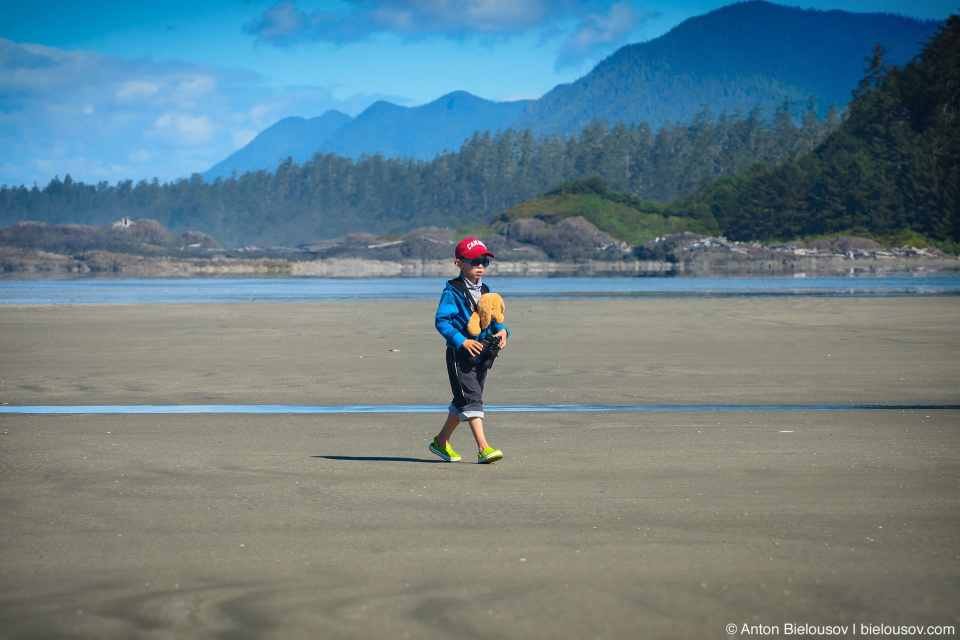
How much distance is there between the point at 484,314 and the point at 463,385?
1.93 ft

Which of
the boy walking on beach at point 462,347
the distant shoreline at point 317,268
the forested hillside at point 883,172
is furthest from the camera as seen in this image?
the forested hillside at point 883,172

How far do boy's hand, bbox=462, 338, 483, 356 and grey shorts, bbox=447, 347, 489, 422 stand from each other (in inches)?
5.8

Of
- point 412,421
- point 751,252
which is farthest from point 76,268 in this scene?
point 412,421

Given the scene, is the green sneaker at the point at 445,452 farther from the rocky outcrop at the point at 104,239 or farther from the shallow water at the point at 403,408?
the rocky outcrop at the point at 104,239

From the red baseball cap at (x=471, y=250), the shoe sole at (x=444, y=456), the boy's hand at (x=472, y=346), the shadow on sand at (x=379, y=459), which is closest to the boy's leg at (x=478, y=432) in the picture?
the shoe sole at (x=444, y=456)

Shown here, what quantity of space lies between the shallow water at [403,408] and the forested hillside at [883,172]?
271ft

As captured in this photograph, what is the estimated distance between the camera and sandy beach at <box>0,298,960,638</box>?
387 cm

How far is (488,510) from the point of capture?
217 inches

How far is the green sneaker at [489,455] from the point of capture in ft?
22.5

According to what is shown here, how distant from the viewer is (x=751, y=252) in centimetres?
9025

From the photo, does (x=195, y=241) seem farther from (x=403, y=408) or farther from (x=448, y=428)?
(x=448, y=428)

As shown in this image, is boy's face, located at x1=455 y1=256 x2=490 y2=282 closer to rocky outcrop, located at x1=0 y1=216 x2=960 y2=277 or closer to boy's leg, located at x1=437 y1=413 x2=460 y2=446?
boy's leg, located at x1=437 y1=413 x2=460 y2=446

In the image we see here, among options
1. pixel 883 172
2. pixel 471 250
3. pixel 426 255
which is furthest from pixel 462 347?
pixel 426 255

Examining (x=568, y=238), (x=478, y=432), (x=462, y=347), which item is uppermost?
(x=568, y=238)
